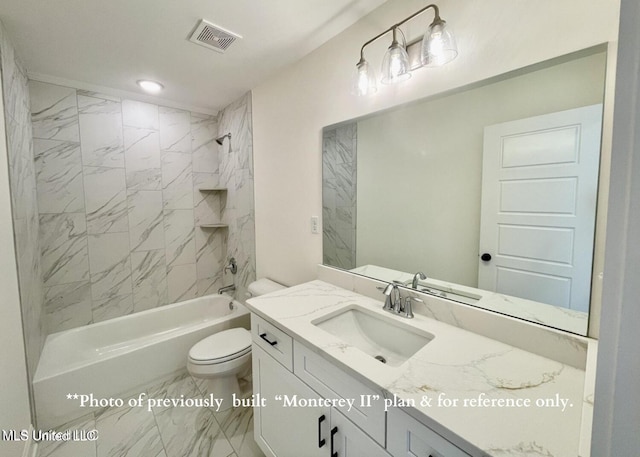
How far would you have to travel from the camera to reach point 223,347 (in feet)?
5.93

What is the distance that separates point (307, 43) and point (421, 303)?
1.62 metres

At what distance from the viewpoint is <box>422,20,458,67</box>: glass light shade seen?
988mm

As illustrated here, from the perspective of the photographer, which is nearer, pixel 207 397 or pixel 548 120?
pixel 548 120

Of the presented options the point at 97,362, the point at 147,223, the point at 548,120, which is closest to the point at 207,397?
the point at 97,362

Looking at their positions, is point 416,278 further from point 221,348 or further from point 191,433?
point 191,433

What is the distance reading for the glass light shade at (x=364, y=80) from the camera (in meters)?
1.28

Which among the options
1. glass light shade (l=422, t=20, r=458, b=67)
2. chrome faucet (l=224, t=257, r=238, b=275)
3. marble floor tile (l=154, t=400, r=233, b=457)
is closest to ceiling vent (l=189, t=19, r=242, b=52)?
glass light shade (l=422, t=20, r=458, b=67)

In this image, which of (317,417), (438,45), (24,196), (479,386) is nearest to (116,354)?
(24,196)

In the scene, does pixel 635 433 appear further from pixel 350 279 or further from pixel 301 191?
pixel 301 191

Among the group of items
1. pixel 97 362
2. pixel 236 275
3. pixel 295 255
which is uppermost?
pixel 295 255

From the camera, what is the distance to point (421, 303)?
1155mm

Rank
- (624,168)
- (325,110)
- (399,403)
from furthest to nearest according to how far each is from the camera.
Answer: (325,110) → (399,403) → (624,168)

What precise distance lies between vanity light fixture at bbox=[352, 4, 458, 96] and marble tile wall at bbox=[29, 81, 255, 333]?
1332 millimetres

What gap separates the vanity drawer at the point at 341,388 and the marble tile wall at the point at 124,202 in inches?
60.5
